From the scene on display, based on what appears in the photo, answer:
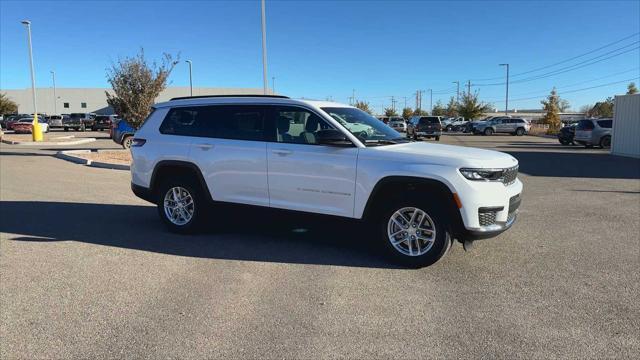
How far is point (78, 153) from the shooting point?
19.2 metres

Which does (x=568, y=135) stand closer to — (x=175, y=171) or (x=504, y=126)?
(x=504, y=126)

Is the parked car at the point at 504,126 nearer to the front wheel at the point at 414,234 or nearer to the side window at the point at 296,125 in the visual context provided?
the side window at the point at 296,125

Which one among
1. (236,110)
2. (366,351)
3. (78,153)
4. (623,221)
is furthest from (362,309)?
(78,153)

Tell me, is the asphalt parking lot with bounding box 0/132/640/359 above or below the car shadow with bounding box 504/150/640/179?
above

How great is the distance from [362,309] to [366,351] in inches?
30.1

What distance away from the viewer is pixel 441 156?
5.24 metres

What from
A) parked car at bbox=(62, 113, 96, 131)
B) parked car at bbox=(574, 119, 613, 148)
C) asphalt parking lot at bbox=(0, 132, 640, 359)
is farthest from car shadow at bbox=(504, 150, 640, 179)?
parked car at bbox=(62, 113, 96, 131)

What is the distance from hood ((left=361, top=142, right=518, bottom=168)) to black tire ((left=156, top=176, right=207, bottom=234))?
250 cm

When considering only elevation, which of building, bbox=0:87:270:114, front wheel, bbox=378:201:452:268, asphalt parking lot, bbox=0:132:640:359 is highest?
building, bbox=0:87:270:114

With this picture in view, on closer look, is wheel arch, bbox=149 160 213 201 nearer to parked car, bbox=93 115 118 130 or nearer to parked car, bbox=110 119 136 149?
parked car, bbox=110 119 136 149

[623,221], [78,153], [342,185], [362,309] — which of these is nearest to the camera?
[362,309]

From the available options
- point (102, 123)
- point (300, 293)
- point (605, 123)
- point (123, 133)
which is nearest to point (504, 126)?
point (605, 123)

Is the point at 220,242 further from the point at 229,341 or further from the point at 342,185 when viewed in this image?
the point at 229,341

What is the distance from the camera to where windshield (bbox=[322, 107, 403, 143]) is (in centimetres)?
584
